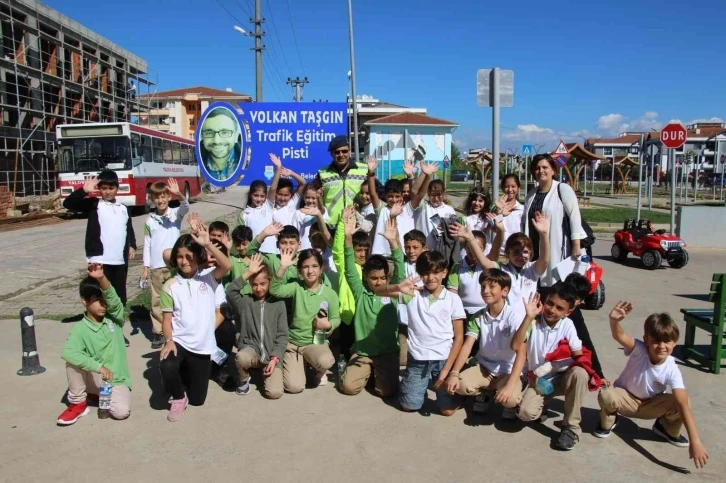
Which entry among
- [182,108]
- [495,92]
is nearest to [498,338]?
[495,92]

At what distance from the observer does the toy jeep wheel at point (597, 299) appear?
7.12 metres

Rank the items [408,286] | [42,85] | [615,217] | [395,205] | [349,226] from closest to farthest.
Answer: [408,286], [349,226], [395,205], [615,217], [42,85]

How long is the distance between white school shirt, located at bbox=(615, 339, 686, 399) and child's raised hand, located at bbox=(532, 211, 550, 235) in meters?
1.08

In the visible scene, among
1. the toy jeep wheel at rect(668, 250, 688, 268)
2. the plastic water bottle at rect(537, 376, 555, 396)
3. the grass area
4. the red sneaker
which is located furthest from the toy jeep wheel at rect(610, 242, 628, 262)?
the red sneaker

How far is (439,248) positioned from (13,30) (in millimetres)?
30545

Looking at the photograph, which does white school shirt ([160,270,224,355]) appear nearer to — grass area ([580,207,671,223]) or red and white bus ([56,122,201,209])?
grass area ([580,207,671,223])

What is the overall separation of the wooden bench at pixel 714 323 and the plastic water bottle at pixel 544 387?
79.5 inches

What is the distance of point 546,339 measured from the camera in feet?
13.5

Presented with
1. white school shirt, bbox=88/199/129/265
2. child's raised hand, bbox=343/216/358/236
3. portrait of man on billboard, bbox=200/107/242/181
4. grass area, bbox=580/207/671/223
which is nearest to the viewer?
child's raised hand, bbox=343/216/358/236

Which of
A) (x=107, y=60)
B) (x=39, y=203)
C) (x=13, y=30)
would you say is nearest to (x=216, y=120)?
(x=39, y=203)

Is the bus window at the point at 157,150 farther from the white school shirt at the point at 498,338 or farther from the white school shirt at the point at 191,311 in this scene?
the white school shirt at the point at 498,338

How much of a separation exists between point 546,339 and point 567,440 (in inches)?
28.2

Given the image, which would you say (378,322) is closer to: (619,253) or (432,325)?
(432,325)

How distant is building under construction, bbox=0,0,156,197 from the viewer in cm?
2703
